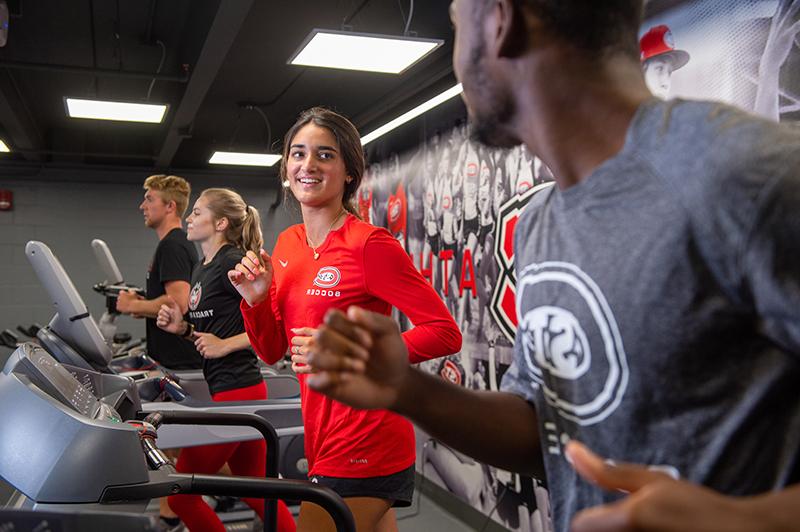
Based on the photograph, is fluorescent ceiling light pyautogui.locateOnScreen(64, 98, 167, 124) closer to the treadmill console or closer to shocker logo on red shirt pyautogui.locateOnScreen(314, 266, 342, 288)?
shocker logo on red shirt pyautogui.locateOnScreen(314, 266, 342, 288)

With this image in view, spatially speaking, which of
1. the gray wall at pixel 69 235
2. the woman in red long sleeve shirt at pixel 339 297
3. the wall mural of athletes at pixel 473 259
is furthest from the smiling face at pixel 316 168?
the gray wall at pixel 69 235

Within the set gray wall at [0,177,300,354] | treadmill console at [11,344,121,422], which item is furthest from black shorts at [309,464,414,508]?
gray wall at [0,177,300,354]

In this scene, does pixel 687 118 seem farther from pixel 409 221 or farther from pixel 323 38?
pixel 409 221

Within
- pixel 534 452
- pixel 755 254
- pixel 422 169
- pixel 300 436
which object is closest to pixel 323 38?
pixel 422 169

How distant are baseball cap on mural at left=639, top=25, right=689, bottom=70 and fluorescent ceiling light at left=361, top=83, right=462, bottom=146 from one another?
5.38 feet

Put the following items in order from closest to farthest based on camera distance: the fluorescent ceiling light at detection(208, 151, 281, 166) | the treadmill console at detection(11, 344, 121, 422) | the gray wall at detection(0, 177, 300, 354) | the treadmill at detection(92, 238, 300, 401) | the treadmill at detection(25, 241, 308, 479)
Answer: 1. the treadmill console at detection(11, 344, 121, 422)
2. the treadmill at detection(25, 241, 308, 479)
3. the treadmill at detection(92, 238, 300, 401)
4. the fluorescent ceiling light at detection(208, 151, 281, 166)
5. the gray wall at detection(0, 177, 300, 354)

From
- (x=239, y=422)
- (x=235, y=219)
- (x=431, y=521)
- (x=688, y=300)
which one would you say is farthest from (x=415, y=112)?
(x=688, y=300)

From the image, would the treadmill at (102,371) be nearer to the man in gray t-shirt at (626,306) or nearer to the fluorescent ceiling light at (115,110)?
the man in gray t-shirt at (626,306)

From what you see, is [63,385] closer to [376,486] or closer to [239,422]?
[239,422]

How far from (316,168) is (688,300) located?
5.18ft

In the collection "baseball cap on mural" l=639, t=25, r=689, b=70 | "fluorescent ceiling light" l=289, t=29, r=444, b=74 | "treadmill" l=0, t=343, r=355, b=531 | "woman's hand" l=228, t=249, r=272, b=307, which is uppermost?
"fluorescent ceiling light" l=289, t=29, r=444, b=74

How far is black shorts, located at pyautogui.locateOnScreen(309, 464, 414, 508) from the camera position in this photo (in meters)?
1.85

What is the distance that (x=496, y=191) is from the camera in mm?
3930

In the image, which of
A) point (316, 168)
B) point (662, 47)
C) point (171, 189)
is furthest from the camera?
point (171, 189)
